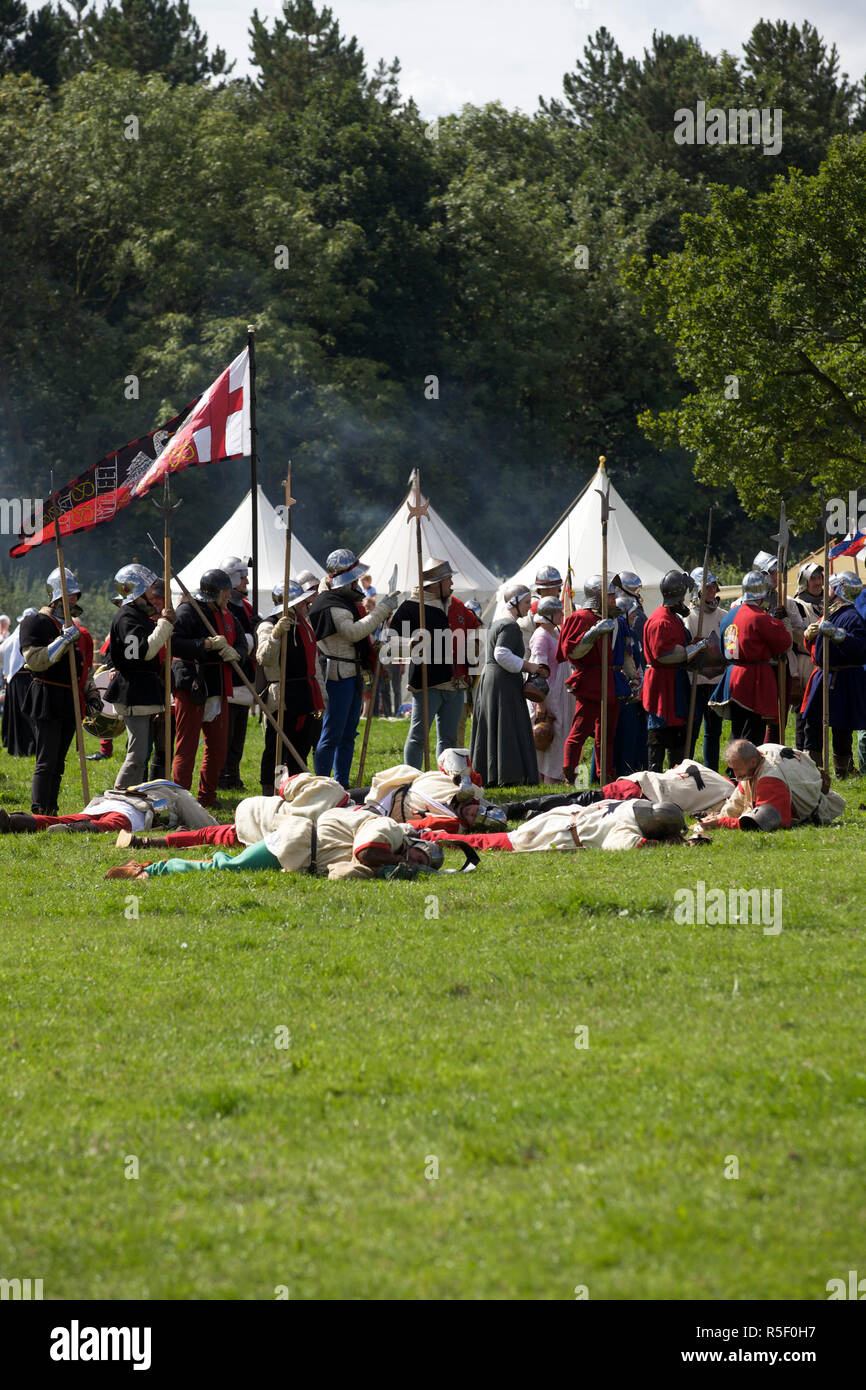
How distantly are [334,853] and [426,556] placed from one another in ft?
44.7

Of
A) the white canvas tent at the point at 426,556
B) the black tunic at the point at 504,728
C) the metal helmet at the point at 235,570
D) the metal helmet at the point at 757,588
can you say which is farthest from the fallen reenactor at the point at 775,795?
the white canvas tent at the point at 426,556

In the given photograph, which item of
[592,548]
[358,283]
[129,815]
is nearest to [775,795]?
[129,815]

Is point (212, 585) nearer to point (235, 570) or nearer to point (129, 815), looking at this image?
point (235, 570)

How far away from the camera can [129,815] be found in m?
10.7

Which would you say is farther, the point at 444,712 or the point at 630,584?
the point at 630,584

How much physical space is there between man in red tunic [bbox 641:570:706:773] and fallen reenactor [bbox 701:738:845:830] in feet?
7.98

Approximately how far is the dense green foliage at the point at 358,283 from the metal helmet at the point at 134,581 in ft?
77.2

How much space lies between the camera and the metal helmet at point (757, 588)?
11953mm

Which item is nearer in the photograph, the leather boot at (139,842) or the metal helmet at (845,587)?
the leather boot at (139,842)

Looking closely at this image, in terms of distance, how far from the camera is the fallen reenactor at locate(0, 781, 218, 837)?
417 inches

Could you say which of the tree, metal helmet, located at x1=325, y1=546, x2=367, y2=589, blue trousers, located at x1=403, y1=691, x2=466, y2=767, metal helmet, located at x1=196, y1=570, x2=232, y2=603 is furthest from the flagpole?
the tree

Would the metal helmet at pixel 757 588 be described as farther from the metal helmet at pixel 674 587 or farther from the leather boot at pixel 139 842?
the leather boot at pixel 139 842

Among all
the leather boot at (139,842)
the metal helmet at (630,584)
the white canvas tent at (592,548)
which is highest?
the white canvas tent at (592,548)
